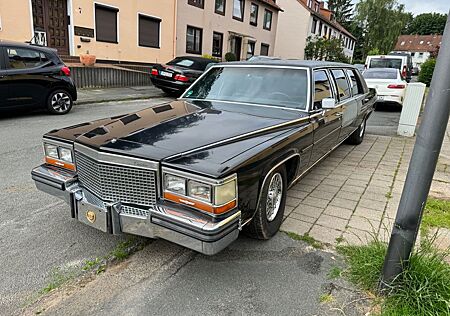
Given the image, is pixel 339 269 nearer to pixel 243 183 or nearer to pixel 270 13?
pixel 243 183

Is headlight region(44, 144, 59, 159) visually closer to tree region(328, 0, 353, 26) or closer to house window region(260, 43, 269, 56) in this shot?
house window region(260, 43, 269, 56)

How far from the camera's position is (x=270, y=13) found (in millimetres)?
29516

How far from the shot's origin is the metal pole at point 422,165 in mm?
2164

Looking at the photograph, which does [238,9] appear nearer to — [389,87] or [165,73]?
[165,73]

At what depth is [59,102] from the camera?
28.7 ft

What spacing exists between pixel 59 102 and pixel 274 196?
734cm

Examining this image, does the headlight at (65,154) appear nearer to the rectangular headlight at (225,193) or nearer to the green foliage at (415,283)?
the rectangular headlight at (225,193)

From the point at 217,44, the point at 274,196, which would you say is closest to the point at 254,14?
the point at 217,44

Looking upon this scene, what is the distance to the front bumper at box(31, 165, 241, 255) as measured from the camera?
2.32 meters

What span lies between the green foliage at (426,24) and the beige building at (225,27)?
253 feet

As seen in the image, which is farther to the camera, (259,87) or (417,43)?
Result: (417,43)

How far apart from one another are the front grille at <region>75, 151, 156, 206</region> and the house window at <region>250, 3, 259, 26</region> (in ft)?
86.4

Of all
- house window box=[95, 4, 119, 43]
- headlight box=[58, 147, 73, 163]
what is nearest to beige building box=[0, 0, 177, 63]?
house window box=[95, 4, 119, 43]

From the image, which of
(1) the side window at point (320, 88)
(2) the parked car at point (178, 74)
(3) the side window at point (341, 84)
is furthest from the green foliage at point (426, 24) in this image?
(1) the side window at point (320, 88)
